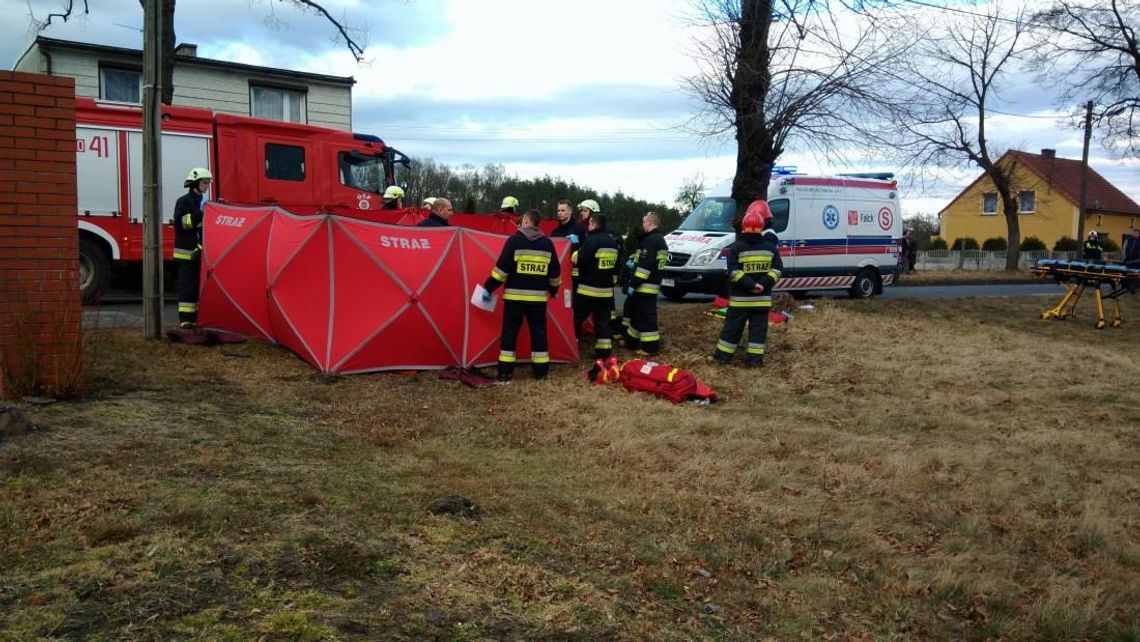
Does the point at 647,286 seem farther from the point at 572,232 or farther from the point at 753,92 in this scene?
the point at 753,92

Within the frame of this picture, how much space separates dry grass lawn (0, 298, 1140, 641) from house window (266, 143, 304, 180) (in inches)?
251

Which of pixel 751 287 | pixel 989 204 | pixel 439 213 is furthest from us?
pixel 989 204

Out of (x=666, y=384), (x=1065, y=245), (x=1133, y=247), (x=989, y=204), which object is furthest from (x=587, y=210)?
(x=989, y=204)

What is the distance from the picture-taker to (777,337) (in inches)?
473

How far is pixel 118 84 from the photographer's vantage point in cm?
2211

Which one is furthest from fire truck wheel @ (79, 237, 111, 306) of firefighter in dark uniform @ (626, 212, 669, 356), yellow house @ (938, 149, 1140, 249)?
yellow house @ (938, 149, 1140, 249)

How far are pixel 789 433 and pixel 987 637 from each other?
2965mm

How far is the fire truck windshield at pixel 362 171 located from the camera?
15180 millimetres

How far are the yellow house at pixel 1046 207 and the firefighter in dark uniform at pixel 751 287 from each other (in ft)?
159

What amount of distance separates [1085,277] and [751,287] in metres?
8.78

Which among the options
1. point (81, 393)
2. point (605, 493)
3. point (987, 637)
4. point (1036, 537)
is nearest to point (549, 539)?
point (605, 493)

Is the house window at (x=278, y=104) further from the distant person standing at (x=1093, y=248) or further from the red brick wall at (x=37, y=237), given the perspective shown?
the distant person standing at (x=1093, y=248)

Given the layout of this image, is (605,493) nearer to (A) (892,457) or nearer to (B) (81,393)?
(A) (892,457)

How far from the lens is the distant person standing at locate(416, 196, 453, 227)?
386 inches
